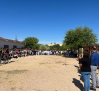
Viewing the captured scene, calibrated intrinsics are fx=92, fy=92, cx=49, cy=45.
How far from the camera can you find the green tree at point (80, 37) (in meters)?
18.1

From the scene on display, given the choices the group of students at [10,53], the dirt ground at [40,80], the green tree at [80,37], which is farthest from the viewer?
the green tree at [80,37]

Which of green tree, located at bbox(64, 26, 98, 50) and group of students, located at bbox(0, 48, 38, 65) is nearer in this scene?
group of students, located at bbox(0, 48, 38, 65)

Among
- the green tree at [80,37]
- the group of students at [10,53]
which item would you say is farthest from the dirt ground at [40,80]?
the green tree at [80,37]

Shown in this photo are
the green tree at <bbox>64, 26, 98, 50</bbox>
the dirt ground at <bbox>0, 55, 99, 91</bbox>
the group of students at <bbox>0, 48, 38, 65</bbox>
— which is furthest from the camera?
the green tree at <bbox>64, 26, 98, 50</bbox>

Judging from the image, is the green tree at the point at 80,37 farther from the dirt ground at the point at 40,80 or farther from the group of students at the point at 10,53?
the dirt ground at the point at 40,80

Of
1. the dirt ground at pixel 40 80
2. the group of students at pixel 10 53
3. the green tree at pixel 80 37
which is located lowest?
the dirt ground at pixel 40 80

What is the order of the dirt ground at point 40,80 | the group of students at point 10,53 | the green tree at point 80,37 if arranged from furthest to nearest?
the green tree at point 80,37
the group of students at point 10,53
the dirt ground at point 40,80

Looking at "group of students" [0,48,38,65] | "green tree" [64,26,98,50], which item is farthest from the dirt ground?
"green tree" [64,26,98,50]

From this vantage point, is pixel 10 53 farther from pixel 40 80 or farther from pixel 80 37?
pixel 80 37

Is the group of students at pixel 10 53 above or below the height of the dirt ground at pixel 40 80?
above

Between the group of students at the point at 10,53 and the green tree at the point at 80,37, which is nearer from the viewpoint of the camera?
the group of students at the point at 10,53

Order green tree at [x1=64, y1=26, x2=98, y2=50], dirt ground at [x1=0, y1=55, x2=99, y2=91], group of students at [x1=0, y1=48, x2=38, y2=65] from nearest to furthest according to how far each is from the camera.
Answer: dirt ground at [x1=0, y1=55, x2=99, y2=91] → group of students at [x1=0, y1=48, x2=38, y2=65] → green tree at [x1=64, y1=26, x2=98, y2=50]

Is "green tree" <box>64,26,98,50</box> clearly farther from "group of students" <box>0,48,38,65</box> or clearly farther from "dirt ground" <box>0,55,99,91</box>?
"dirt ground" <box>0,55,99,91</box>

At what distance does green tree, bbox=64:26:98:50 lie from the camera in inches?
712
